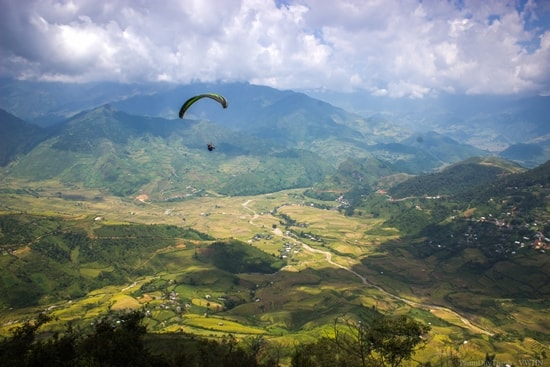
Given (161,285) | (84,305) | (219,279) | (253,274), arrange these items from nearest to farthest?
(84,305) < (161,285) < (219,279) < (253,274)

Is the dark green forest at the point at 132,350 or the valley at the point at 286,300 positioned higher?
the dark green forest at the point at 132,350

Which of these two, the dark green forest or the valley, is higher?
the dark green forest

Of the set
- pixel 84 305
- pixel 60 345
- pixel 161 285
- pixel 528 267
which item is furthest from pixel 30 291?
pixel 528 267

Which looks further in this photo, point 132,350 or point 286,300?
point 286,300

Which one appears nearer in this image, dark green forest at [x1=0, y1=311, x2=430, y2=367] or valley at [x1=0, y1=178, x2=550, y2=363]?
dark green forest at [x1=0, y1=311, x2=430, y2=367]

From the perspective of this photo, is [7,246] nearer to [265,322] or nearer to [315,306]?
[265,322]

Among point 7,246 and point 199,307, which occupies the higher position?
point 7,246

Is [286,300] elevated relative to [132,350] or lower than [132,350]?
lower

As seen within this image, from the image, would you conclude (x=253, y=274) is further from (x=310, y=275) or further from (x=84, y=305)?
(x=84, y=305)

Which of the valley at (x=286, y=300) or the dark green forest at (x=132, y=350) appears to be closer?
the dark green forest at (x=132, y=350)

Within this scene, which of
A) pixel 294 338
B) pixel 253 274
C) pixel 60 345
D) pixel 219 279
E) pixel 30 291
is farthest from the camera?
pixel 253 274

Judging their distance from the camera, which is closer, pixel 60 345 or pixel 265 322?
pixel 60 345
